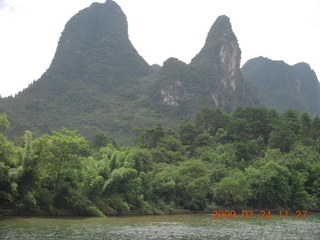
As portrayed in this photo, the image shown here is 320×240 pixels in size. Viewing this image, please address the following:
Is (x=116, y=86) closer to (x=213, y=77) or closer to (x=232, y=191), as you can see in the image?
(x=213, y=77)

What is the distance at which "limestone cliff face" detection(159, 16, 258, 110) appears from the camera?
107 meters

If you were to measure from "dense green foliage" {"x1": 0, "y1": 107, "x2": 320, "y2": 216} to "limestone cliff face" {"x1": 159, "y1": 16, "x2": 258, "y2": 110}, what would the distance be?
146ft

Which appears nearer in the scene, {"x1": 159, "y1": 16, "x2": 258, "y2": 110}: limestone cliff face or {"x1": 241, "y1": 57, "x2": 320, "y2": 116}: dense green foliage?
{"x1": 159, "y1": 16, "x2": 258, "y2": 110}: limestone cliff face

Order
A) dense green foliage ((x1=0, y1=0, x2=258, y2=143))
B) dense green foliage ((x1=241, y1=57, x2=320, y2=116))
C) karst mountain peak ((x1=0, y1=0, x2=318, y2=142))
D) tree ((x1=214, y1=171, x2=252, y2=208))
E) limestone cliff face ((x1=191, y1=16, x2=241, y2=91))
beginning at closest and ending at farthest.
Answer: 1. tree ((x1=214, y1=171, x2=252, y2=208))
2. dense green foliage ((x1=0, y1=0, x2=258, y2=143))
3. karst mountain peak ((x1=0, y1=0, x2=318, y2=142))
4. limestone cliff face ((x1=191, y1=16, x2=241, y2=91))
5. dense green foliage ((x1=241, y1=57, x2=320, y2=116))

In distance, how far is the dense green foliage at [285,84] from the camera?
150125mm

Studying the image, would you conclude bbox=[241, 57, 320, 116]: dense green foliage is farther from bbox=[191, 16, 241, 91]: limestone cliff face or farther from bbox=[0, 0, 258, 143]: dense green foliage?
bbox=[0, 0, 258, 143]: dense green foliage

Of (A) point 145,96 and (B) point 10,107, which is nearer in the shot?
(B) point 10,107

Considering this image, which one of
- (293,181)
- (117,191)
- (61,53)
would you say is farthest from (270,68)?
(117,191)

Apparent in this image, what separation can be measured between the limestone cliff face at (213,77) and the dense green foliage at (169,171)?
1753 inches

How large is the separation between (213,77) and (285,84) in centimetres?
6490

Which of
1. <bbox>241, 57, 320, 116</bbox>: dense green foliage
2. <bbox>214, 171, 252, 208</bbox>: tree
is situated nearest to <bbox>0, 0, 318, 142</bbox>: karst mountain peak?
<bbox>241, 57, 320, 116</bbox>: dense green foliage

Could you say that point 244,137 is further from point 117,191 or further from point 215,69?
point 215,69

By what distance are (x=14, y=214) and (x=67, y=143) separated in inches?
204

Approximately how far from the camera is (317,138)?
50.6m
